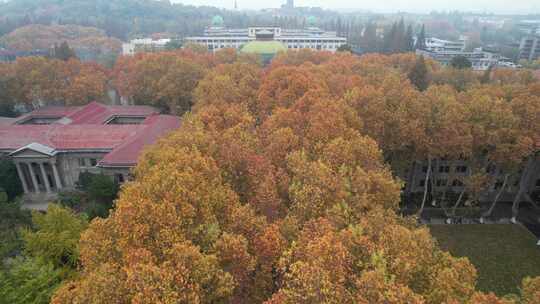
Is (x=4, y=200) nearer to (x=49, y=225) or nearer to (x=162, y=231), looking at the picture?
(x=49, y=225)

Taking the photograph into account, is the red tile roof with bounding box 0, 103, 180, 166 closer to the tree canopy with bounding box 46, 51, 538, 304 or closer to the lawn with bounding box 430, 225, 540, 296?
the tree canopy with bounding box 46, 51, 538, 304

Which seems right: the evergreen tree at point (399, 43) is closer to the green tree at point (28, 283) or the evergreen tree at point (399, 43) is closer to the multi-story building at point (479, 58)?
the multi-story building at point (479, 58)

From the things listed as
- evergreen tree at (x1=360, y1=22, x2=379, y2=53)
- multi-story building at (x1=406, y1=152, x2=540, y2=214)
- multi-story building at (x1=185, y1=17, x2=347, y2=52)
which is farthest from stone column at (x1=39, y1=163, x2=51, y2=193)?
evergreen tree at (x1=360, y1=22, x2=379, y2=53)

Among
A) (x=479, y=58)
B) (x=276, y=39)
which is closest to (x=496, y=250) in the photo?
(x=479, y=58)

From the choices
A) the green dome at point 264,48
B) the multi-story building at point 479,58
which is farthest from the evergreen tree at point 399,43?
the green dome at point 264,48

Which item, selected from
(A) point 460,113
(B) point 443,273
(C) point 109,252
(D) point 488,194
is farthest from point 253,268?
(D) point 488,194

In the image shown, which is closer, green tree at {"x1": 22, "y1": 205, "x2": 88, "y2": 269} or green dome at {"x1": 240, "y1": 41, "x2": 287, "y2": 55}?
green tree at {"x1": 22, "y1": 205, "x2": 88, "y2": 269}
